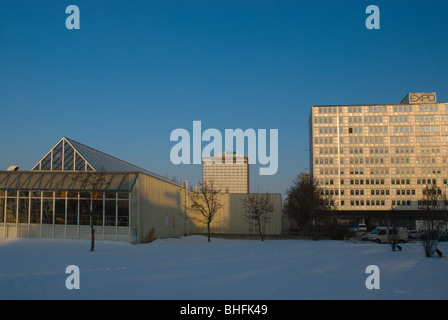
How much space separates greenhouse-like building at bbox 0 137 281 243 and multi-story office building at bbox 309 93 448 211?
251ft

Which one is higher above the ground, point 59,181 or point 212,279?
point 59,181

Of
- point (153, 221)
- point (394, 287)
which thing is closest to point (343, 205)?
point (153, 221)

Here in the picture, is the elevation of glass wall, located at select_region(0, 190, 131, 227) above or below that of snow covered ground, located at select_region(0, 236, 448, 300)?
above

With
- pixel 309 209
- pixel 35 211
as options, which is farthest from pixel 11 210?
pixel 309 209

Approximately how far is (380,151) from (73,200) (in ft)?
288

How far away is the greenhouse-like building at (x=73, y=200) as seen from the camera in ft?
92.6

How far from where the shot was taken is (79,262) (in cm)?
1731

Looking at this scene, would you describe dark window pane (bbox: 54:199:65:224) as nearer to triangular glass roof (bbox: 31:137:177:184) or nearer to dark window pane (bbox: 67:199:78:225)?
dark window pane (bbox: 67:199:78:225)

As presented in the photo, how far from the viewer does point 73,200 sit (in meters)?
28.8

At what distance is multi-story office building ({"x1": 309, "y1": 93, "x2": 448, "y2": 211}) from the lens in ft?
320

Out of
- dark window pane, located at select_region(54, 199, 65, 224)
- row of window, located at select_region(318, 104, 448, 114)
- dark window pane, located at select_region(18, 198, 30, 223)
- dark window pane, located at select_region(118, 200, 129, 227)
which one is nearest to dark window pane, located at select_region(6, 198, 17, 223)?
dark window pane, located at select_region(18, 198, 30, 223)

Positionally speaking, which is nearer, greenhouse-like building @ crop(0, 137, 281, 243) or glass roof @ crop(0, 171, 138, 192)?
greenhouse-like building @ crop(0, 137, 281, 243)

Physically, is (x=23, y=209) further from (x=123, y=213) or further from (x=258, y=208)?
(x=258, y=208)
